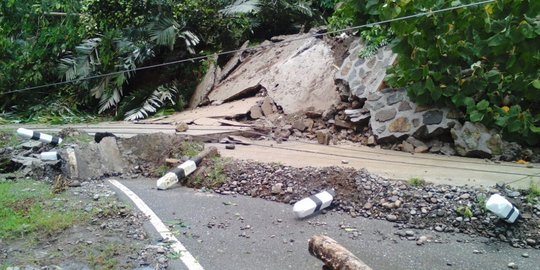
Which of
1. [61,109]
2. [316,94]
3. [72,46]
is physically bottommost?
[61,109]

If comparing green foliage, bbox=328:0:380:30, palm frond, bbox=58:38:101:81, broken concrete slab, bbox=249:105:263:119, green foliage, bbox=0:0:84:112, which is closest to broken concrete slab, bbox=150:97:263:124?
broken concrete slab, bbox=249:105:263:119

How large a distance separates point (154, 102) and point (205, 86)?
1.39 meters

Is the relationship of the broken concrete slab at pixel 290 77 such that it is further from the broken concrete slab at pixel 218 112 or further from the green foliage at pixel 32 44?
the green foliage at pixel 32 44

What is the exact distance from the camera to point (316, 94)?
8.95 metres

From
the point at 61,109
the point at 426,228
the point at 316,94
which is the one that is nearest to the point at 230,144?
the point at 316,94

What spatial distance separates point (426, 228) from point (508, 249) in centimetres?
67

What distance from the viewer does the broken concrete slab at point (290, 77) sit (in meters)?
8.93

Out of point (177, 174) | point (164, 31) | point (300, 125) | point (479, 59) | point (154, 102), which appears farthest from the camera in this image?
point (154, 102)

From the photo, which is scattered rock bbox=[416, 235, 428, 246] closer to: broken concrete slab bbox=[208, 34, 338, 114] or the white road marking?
the white road marking

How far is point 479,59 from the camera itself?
624 cm

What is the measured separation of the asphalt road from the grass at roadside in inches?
34.3

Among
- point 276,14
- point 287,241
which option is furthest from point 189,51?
point 287,241

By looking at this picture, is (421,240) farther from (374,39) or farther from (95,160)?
(374,39)

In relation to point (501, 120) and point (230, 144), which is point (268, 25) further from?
point (501, 120)
